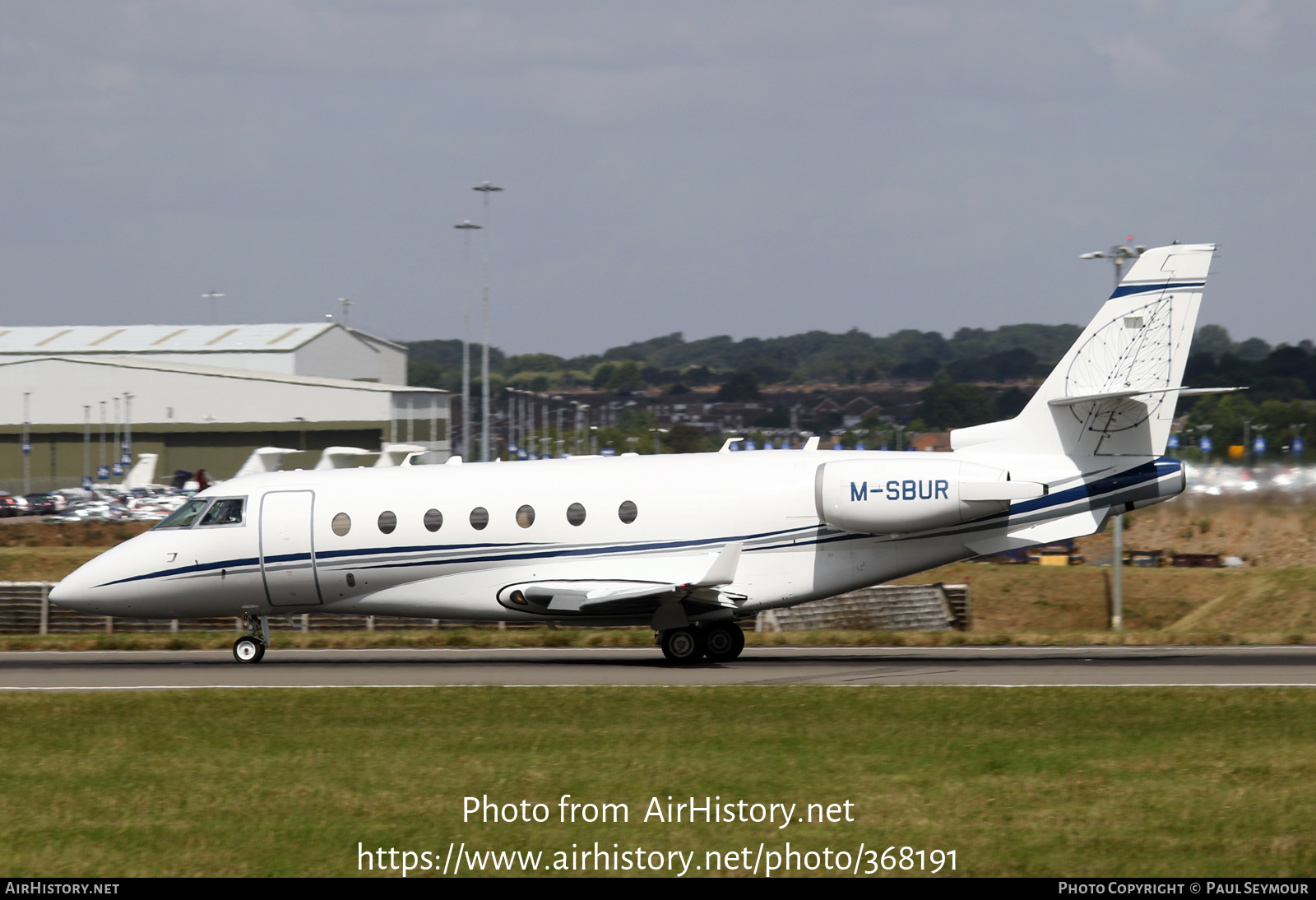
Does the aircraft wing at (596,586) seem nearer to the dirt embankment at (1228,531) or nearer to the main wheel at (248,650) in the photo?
the main wheel at (248,650)

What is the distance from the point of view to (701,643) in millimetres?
21891

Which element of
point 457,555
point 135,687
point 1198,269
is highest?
point 1198,269

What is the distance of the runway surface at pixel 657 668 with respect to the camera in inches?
767

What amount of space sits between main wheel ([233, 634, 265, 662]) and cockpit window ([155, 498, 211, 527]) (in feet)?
6.85

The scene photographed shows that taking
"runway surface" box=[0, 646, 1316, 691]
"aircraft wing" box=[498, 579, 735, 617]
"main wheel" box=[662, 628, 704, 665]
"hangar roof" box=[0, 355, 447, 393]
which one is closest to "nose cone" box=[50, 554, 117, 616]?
"runway surface" box=[0, 646, 1316, 691]

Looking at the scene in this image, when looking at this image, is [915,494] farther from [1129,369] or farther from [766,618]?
[766,618]

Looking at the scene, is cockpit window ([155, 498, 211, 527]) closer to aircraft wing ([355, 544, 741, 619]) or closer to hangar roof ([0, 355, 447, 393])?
aircraft wing ([355, 544, 741, 619])

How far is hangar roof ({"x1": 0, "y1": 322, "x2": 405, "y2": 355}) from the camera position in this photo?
403 ft

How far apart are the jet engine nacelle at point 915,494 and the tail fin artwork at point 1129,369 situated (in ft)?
3.37

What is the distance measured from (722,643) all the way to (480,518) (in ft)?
13.7
